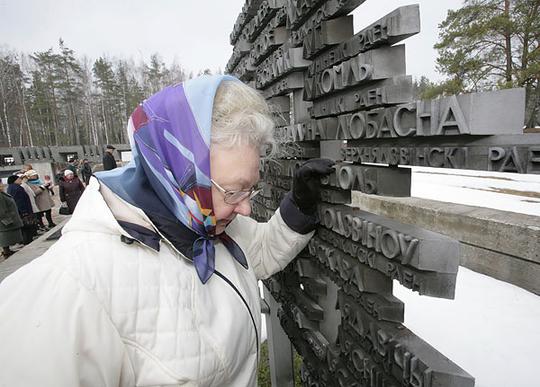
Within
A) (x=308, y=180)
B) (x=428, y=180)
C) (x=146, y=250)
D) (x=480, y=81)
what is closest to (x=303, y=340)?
(x=308, y=180)

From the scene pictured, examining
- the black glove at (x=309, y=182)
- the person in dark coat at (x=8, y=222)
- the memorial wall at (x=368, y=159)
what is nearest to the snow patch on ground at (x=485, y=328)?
the memorial wall at (x=368, y=159)

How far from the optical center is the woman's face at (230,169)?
1.10 meters

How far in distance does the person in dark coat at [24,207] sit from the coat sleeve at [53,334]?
810 cm

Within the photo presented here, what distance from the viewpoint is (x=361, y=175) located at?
1.35 meters

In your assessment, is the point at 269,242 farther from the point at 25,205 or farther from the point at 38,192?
the point at 38,192

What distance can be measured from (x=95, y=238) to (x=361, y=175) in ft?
3.26

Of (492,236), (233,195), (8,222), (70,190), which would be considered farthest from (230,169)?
(70,190)

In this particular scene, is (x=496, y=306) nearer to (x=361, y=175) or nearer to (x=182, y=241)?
(x=361, y=175)

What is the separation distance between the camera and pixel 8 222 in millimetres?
6375

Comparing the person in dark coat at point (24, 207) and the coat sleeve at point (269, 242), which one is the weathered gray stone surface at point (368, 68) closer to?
the coat sleeve at point (269, 242)

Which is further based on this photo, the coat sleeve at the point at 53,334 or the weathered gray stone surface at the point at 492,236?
the weathered gray stone surface at the point at 492,236

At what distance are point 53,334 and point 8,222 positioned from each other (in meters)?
7.32

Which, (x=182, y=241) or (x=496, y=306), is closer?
(x=182, y=241)

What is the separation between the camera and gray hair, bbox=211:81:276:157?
3.59 feet
